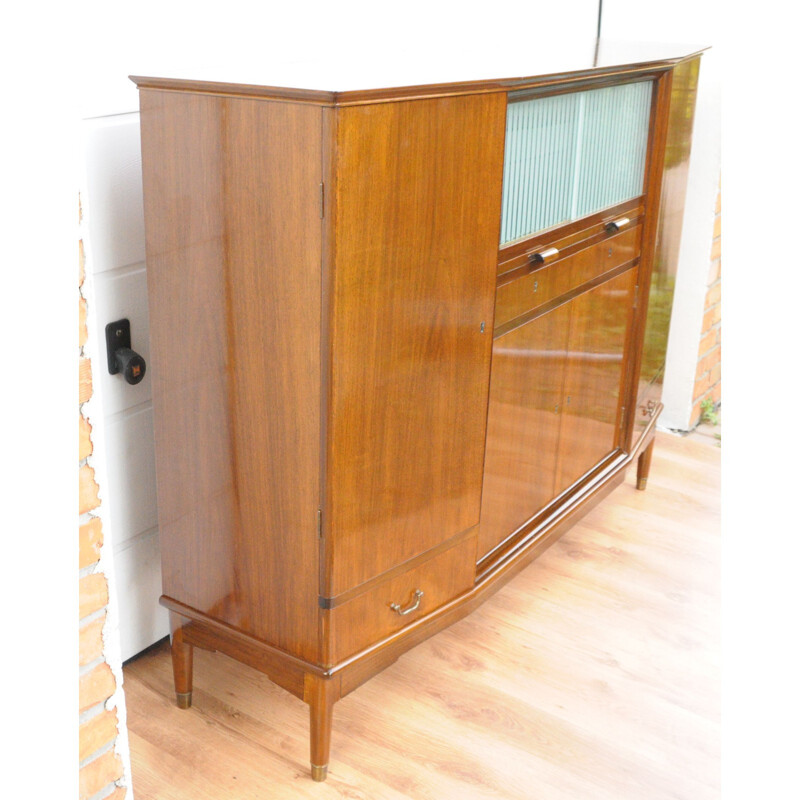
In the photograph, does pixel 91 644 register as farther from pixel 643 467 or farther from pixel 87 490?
pixel 643 467

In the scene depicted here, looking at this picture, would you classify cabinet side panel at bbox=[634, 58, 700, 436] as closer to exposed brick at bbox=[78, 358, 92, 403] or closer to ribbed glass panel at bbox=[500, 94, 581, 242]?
ribbed glass panel at bbox=[500, 94, 581, 242]

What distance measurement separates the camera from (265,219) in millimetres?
1457

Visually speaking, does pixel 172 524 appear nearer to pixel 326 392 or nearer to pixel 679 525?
pixel 326 392

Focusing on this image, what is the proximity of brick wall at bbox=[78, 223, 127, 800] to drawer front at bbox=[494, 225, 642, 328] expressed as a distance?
32.1 inches

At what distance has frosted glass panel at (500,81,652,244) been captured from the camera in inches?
71.4

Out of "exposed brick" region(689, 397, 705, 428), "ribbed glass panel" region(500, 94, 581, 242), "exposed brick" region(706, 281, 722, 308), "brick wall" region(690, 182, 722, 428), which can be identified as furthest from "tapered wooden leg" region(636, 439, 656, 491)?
"ribbed glass panel" region(500, 94, 581, 242)

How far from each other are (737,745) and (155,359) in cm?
133

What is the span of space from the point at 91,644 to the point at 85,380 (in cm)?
40

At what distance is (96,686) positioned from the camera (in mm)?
1438

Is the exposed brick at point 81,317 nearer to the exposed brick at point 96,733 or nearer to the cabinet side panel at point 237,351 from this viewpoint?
the cabinet side panel at point 237,351

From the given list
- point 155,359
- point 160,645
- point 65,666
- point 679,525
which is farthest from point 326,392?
point 679,525

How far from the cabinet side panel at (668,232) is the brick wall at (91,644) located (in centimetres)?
165

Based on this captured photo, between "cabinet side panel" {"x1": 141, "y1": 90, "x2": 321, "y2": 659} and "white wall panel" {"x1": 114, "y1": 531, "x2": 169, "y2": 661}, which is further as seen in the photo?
"white wall panel" {"x1": 114, "y1": 531, "x2": 169, "y2": 661}

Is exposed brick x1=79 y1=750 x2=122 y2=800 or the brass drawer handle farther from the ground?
the brass drawer handle
